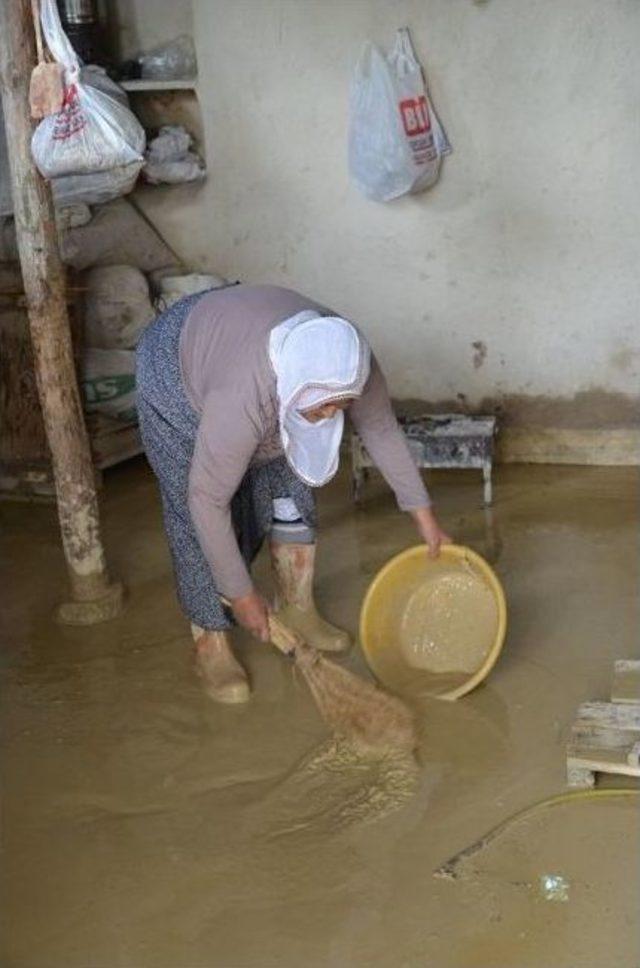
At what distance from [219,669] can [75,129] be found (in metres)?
1.56

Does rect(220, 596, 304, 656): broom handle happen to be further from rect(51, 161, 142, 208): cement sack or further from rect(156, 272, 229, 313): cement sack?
rect(156, 272, 229, 313): cement sack

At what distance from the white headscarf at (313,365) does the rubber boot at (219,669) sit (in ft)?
2.59

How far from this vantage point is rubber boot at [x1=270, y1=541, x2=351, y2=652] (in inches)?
129

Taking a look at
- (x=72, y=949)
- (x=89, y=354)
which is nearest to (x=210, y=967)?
(x=72, y=949)

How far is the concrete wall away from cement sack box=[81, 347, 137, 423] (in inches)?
26.3

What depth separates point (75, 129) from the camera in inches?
129

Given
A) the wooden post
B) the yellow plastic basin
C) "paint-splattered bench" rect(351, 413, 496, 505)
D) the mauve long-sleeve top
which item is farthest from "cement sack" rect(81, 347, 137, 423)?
the yellow plastic basin

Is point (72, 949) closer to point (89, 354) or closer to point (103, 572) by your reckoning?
point (103, 572)

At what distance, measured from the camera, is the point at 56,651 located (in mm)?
3465

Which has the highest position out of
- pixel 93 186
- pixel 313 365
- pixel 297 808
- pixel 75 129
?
pixel 75 129

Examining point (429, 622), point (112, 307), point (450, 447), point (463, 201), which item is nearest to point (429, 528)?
point (429, 622)

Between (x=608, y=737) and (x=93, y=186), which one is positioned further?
(x=93, y=186)

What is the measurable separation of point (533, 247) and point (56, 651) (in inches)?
95.8

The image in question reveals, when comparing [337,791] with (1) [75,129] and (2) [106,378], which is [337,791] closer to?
(1) [75,129]
